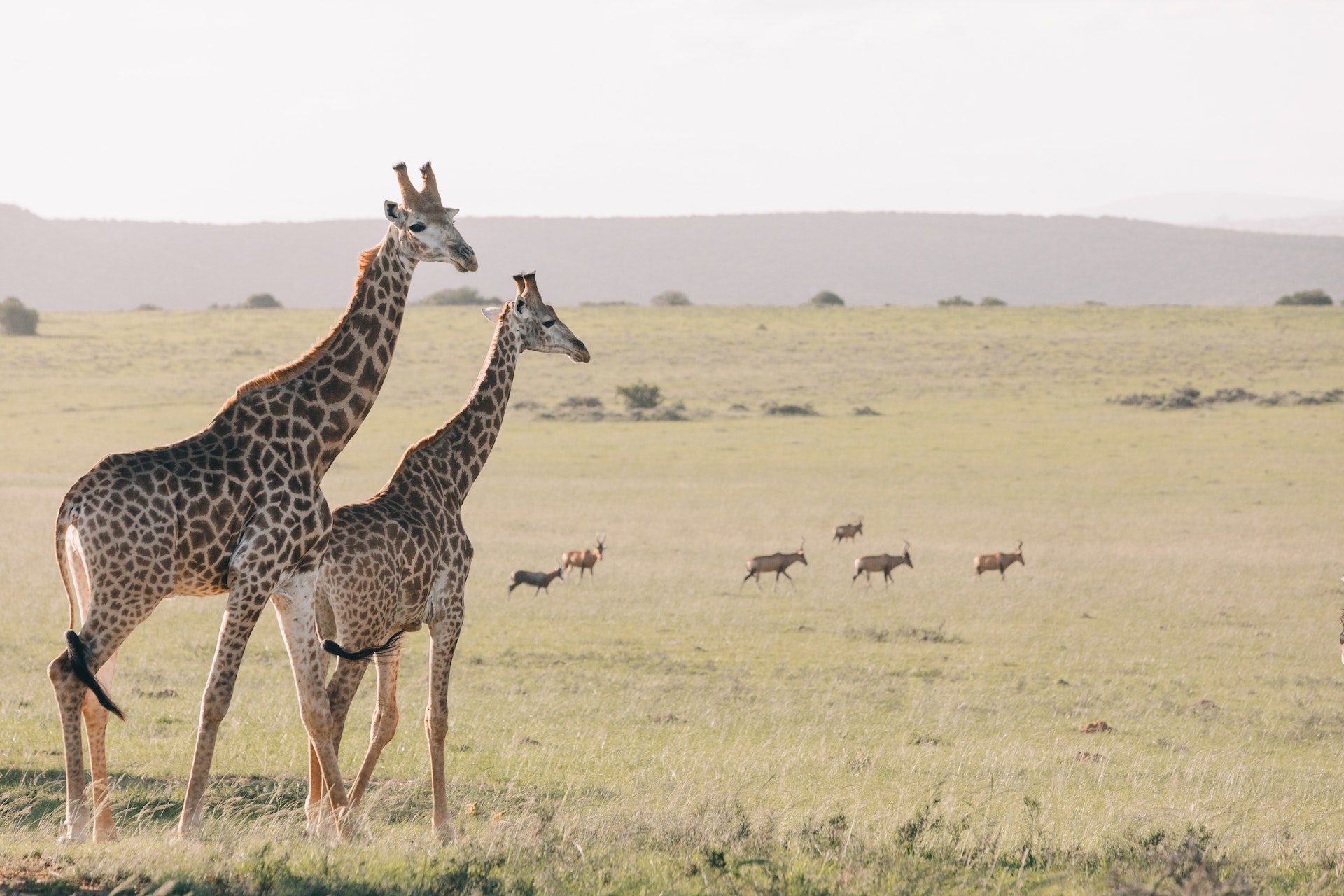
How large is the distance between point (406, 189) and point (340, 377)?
4.04 feet

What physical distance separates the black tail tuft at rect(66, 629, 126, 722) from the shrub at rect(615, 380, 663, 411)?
4697cm

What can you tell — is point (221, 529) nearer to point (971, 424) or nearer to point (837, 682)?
point (837, 682)

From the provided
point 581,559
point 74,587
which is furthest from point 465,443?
point 581,559

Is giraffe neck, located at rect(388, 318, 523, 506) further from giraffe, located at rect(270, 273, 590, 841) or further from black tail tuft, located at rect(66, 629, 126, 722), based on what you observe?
black tail tuft, located at rect(66, 629, 126, 722)

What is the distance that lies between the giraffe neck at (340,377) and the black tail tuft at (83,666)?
152 centimetres

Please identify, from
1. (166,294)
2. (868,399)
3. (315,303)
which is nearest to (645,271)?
(315,303)

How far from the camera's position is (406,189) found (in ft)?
26.8

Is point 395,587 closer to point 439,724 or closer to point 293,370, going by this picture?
point 439,724

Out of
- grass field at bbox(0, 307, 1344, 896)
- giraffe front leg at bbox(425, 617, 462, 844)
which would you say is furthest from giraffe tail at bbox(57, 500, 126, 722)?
giraffe front leg at bbox(425, 617, 462, 844)

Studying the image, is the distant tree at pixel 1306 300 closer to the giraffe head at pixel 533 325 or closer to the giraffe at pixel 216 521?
the giraffe head at pixel 533 325

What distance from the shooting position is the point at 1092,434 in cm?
4662

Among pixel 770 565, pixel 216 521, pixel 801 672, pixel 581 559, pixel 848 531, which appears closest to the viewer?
pixel 216 521

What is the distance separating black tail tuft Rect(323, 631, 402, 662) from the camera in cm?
768

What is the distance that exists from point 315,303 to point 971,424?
13533 cm
